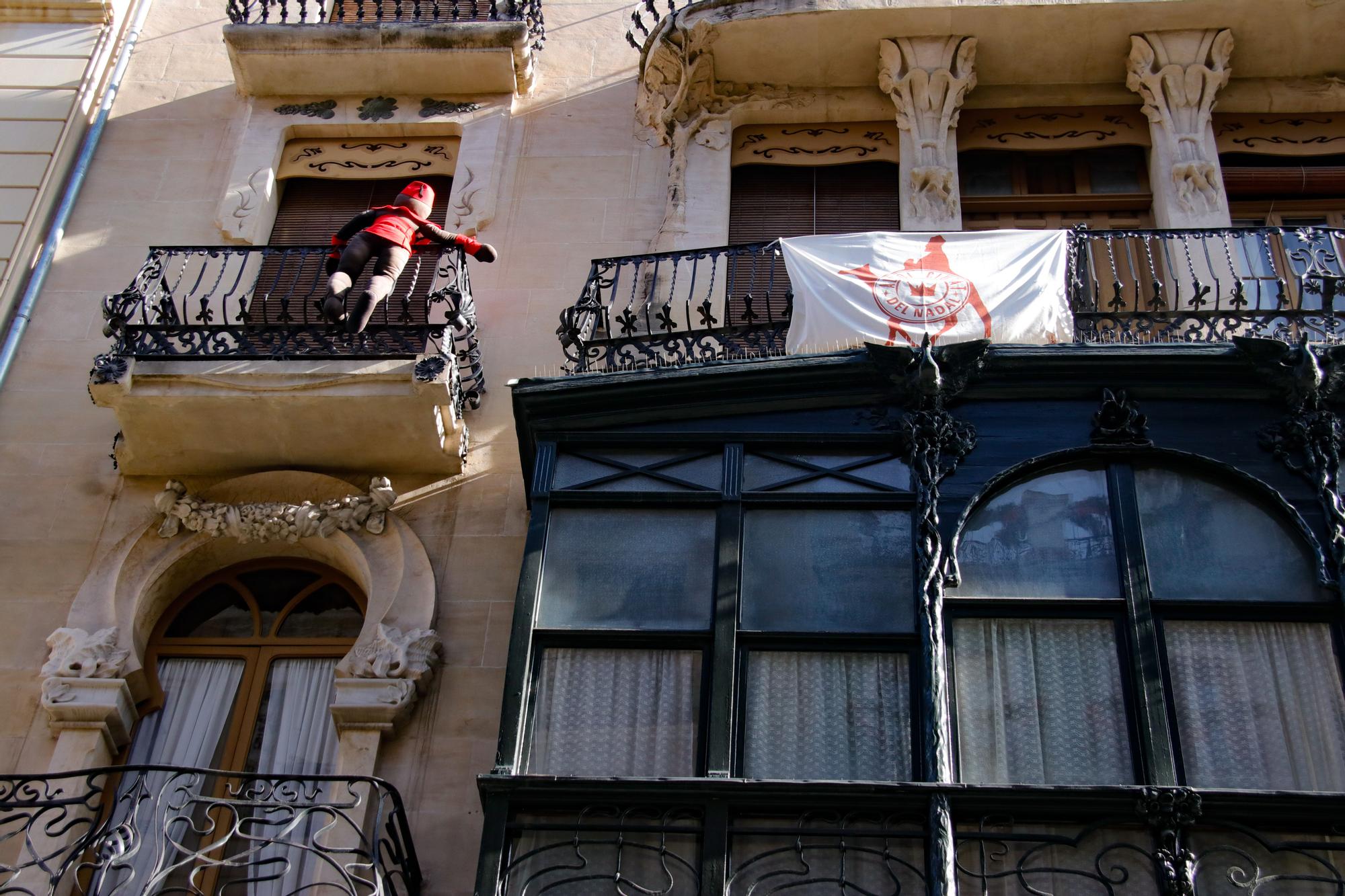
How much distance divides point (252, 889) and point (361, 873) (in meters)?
0.91

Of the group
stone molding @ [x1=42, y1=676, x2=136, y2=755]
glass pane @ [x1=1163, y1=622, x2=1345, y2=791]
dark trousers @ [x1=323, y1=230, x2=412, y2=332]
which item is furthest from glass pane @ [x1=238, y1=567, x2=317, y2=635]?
glass pane @ [x1=1163, y1=622, x2=1345, y2=791]

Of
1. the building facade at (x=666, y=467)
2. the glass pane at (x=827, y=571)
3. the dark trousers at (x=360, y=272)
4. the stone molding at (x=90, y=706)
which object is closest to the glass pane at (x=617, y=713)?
the building facade at (x=666, y=467)

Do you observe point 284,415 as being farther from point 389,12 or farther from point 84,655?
point 389,12

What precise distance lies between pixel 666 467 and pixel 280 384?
2.60 meters

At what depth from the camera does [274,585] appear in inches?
426

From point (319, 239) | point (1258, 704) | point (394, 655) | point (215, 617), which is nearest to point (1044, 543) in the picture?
point (1258, 704)

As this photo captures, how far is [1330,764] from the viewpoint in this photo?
7.98 meters

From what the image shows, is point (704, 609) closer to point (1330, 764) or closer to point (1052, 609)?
point (1052, 609)

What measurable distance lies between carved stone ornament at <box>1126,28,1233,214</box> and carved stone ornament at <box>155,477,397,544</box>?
621cm

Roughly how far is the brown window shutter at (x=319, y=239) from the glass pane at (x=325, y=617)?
6.44 feet

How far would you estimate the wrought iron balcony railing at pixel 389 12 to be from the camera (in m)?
13.7

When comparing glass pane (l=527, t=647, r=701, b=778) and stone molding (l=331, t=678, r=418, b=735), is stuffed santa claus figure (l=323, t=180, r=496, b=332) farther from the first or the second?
glass pane (l=527, t=647, r=701, b=778)

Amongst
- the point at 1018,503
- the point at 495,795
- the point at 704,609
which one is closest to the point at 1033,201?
the point at 1018,503

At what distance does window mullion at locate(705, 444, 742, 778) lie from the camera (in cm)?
822
